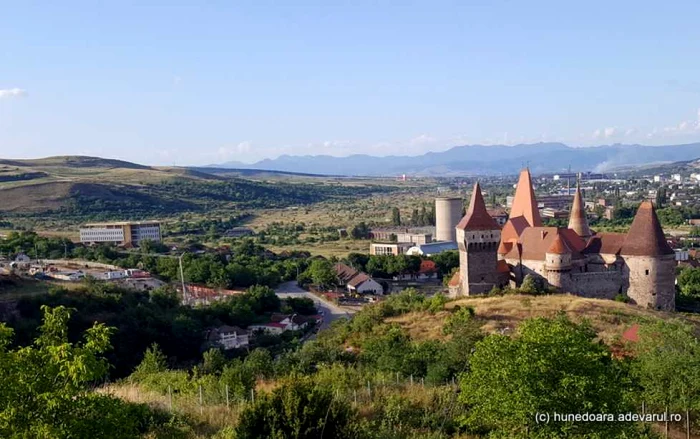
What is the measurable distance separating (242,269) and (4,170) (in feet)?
386

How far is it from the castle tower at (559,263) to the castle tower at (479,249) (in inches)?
116

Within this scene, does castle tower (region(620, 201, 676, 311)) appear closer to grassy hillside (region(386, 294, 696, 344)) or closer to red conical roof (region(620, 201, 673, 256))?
red conical roof (region(620, 201, 673, 256))

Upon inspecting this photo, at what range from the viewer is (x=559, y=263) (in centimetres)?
3531

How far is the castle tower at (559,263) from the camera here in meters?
35.3

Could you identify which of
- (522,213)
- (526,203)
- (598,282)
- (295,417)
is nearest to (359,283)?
(522,213)

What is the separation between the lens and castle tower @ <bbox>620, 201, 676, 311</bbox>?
35.1 meters

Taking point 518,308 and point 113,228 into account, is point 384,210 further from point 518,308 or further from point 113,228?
point 518,308

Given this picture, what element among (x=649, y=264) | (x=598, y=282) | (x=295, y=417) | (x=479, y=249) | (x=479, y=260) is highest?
(x=295, y=417)

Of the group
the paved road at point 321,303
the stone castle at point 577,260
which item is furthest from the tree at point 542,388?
the paved road at point 321,303

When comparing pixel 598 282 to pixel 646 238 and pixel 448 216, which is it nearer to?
pixel 646 238

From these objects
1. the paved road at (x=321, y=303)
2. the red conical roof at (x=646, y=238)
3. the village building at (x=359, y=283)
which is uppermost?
the red conical roof at (x=646, y=238)

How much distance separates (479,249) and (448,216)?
54.6m

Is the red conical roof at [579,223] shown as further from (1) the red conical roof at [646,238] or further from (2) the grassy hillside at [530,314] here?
(2) the grassy hillside at [530,314]

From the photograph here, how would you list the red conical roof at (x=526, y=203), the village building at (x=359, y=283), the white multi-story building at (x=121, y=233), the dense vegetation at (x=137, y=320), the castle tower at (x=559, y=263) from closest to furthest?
the dense vegetation at (x=137, y=320)
the castle tower at (x=559, y=263)
the red conical roof at (x=526, y=203)
the village building at (x=359, y=283)
the white multi-story building at (x=121, y=233)
